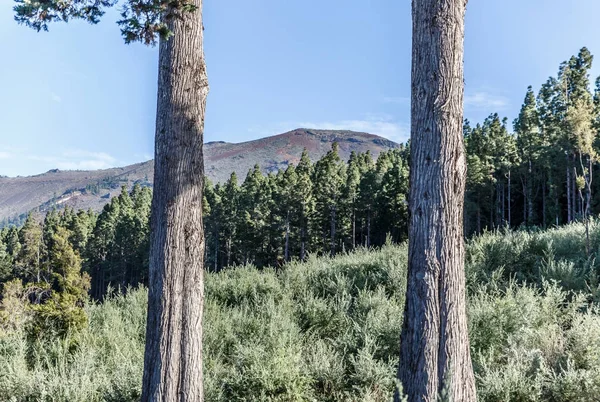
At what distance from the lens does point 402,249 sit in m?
9.65

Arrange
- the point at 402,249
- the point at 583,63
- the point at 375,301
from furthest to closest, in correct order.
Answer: the point at 583,63
the point at 402,249
the point at 375,301

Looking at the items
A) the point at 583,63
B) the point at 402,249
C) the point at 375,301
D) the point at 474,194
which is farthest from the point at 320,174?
the point at 375,301

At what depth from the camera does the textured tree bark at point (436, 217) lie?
331 cm

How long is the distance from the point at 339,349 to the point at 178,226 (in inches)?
108

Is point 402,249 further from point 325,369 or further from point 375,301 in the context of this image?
point 325,369

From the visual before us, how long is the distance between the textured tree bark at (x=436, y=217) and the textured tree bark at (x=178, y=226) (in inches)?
84.0

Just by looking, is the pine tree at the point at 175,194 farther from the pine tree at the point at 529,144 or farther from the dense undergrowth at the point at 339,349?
the pine tree at the point at 529,144

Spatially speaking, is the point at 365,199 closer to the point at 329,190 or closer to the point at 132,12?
the point at 329,190

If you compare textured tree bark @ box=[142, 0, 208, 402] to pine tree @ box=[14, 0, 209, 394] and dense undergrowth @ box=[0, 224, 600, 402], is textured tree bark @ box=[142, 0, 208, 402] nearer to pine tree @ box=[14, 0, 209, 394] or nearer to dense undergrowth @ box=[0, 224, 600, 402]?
pine tree @ box=[14, 0, 209, 394]

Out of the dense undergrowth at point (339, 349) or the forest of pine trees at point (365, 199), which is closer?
the dense undergrowth at point (339, 349)

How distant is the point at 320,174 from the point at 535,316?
42139mm

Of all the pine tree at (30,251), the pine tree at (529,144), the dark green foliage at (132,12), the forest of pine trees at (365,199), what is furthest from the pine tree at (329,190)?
the dark green foliage at (132,12)

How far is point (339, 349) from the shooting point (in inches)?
215

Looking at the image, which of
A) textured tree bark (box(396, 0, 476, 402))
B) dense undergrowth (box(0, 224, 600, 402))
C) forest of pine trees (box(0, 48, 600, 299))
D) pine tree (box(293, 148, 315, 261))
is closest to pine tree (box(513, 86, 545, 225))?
forest of pine trees (box(0, 48, 600, 299))
